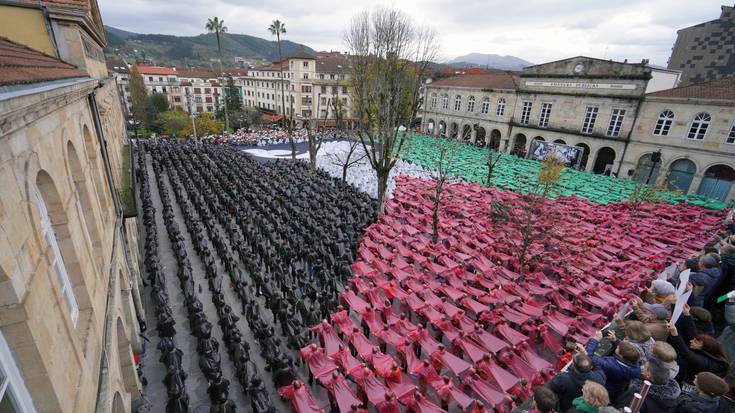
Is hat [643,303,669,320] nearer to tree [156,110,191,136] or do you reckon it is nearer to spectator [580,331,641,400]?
spectator [580,331,641,400]

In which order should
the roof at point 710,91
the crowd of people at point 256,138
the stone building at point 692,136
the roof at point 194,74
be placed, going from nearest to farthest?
the roof at point 710,91 < the stone building at point 692,136 < the crowd of people at point 256,138 < the roof at point 194,74

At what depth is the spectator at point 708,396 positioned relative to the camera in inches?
152

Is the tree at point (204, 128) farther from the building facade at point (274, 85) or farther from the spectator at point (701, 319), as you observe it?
the spectator at point (701, 319)

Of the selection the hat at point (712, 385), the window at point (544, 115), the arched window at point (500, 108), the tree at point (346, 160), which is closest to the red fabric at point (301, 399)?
the hat at point (712, 385)

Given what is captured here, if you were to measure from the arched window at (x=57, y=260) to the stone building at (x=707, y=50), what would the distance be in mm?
52896

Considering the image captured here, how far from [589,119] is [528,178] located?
10931 mm

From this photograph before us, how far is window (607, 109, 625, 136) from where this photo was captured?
29.9 metres

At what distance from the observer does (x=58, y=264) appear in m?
4.39

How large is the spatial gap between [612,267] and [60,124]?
17100 mm

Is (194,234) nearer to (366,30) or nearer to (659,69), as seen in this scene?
(366,30)

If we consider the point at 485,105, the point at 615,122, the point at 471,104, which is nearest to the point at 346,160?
the point at 485,105

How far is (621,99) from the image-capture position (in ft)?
96.8

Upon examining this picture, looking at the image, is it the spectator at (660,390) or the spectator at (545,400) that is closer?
the spectator at (660,390)

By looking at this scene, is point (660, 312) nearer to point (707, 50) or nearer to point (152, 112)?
point (707, 50)
